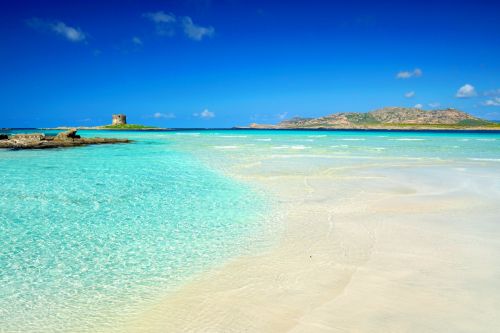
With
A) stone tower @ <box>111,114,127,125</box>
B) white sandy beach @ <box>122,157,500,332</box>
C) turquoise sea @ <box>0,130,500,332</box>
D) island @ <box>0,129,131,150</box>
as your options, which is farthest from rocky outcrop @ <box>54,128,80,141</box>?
stone tower @ <box>111,114,127,125</box>

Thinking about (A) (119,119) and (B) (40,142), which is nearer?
(B) (40,142)

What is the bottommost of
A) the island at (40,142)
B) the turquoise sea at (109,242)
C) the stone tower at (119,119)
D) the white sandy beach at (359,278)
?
the white sandy beach at (359,278)

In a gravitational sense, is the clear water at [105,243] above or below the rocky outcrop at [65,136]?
below

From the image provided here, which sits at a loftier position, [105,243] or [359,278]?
[105,243]

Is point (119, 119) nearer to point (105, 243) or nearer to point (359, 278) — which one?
point (105, 243)

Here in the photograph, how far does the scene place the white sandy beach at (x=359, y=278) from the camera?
4.23 m

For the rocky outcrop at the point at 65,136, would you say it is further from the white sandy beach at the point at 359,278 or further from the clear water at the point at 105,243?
the white sandy beach at the point at 359,278

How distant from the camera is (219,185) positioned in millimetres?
13984

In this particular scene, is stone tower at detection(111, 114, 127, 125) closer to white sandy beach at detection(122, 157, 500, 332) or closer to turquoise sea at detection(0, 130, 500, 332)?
turquoise sea at detection(0, 130, 500, 332)

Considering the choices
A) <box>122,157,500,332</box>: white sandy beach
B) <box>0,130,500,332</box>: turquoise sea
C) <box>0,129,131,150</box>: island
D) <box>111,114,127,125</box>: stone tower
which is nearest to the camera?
<box>122,157,500,332</box>: white sandy beach

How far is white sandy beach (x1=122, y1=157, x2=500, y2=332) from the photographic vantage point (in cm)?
423

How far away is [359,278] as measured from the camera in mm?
5402

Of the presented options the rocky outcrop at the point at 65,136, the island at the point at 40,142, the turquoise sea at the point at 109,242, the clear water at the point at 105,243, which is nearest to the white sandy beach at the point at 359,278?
the turquoise sea at the point at 109,242


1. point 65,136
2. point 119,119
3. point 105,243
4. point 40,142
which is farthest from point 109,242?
point 119,119
